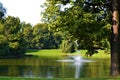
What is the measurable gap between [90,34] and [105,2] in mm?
2641

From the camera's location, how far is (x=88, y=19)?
71.3 ft

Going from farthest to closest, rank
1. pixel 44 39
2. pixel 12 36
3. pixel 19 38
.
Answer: pixel 44 39
pixel 19 38
pixel 12 36

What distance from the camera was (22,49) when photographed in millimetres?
120125

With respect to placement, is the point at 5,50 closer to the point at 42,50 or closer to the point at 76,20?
the point at 42,50

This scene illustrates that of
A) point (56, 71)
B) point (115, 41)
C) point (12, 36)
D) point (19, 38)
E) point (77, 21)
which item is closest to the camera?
point (115, 41)

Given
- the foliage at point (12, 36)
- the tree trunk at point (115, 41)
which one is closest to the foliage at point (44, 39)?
the foliage at point (12, 36)

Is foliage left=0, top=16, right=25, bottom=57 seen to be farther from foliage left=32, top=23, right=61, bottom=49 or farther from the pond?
the pond

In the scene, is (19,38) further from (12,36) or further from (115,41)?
(115,41)

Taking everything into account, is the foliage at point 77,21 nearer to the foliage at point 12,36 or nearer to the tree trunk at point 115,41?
the tree trunk at point 115,41

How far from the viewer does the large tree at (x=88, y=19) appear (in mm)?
20375

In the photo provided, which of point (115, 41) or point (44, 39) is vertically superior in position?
point (44, 39)

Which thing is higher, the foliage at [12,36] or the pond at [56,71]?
the foliage at [12,36]

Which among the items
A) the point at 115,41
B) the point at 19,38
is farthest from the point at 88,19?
the point at 19,38

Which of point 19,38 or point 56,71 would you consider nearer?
point 56,71
